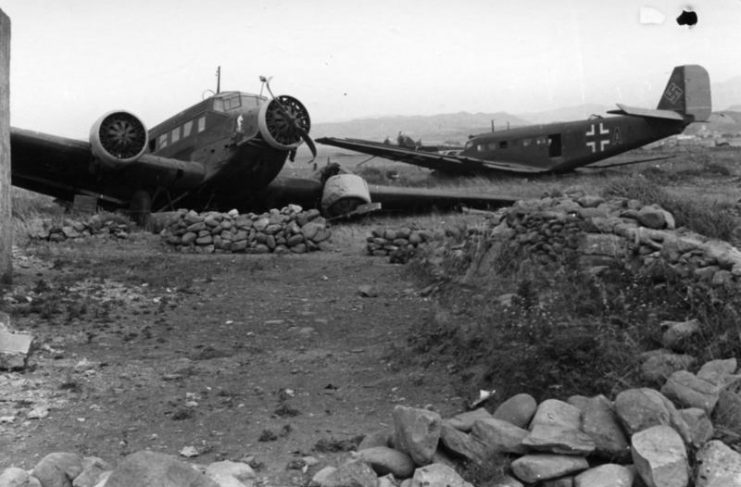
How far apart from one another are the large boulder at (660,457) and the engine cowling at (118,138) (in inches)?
493

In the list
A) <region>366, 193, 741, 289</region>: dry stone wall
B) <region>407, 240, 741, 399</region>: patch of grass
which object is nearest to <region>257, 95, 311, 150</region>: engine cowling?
<region>366, 193, 741, 289</region>: dry stone wall

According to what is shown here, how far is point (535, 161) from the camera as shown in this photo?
997 inches


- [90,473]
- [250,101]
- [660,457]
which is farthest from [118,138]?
[660,457]

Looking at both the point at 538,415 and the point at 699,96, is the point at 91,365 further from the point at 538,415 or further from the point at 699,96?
the point at 699,96

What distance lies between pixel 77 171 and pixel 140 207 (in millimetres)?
1529

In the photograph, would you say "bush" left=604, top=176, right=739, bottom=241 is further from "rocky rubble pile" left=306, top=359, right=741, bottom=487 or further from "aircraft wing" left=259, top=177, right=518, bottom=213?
"aircraft wing" left=259, top=177, right=518, bottom=213

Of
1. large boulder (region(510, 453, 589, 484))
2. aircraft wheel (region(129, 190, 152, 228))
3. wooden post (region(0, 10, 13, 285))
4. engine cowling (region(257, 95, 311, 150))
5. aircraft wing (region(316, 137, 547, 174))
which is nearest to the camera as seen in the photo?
large boulder (region(510, 453, 589, 484))

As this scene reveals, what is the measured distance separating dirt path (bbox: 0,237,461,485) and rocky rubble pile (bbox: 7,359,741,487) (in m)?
0.60

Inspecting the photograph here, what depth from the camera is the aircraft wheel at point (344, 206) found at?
1708 cm


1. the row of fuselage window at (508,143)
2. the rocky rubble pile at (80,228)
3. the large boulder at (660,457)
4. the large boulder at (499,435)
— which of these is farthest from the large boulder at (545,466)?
the row of fuselage window at (508,143)

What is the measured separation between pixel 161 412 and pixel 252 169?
36.3ft

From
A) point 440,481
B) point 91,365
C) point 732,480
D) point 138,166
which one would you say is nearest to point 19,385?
point 91,365

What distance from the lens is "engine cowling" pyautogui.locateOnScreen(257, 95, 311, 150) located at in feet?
48.2

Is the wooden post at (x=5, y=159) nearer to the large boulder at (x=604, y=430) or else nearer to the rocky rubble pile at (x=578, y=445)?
the rocky rubble pile at (x=578, y=445)
